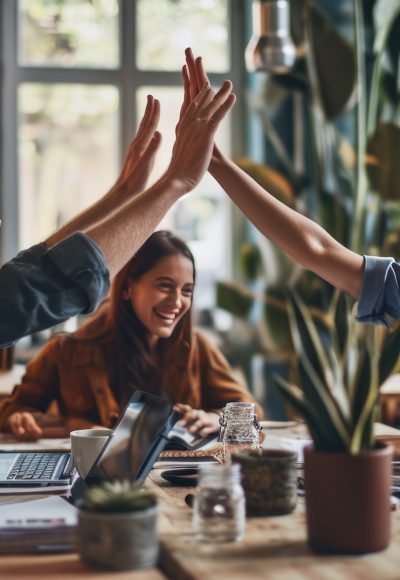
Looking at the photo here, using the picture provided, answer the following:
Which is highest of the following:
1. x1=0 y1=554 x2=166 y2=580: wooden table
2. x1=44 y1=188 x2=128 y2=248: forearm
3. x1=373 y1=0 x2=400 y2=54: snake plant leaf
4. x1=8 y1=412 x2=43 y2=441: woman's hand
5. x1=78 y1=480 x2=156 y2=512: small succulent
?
x1=373 y1=0 x2=400 y2=54: snake plant leaf

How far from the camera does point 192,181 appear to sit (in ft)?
5.63

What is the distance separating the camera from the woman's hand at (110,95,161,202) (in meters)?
2.05

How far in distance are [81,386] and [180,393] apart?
0.27 meters

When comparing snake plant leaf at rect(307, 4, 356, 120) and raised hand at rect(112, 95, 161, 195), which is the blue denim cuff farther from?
snake plant leaf at rect(307, 4, 356, 120)

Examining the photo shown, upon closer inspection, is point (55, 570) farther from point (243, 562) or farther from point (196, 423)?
point (196, 423)

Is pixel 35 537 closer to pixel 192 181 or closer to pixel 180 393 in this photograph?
pixel 192 181

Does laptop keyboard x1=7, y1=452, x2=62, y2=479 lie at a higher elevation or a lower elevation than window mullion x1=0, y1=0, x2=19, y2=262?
lower

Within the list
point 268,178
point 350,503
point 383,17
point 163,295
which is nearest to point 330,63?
point 383,17

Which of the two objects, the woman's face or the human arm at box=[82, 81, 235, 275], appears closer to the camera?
the human arm at box=[82, 81, 235, 275]

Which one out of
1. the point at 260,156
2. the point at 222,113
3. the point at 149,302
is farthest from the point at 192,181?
the point at 260,156

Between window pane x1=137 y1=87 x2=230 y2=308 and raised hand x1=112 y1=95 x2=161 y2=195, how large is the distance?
3.45 m

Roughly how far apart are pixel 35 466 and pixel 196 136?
0.69m

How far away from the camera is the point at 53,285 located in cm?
141

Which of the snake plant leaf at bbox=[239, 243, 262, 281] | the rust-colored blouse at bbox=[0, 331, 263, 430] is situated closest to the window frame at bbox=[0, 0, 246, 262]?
the snake plant leaf at bbox=[239, 243, 262, 281]
